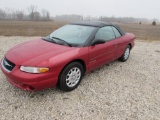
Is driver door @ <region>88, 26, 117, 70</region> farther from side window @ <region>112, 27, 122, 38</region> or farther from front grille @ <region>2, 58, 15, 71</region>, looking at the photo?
front grille @ <region>2, 58, 15, 71</region>

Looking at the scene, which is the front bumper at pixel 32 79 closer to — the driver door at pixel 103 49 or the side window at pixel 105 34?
the driver door at pixel 103 49

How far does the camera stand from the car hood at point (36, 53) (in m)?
2.71

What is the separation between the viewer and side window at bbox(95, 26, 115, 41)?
12.4 feet

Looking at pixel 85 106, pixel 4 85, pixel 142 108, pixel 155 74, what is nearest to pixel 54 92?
pixel 85 106

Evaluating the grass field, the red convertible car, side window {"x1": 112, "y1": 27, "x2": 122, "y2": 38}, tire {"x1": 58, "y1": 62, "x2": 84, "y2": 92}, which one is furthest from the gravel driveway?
the grass field

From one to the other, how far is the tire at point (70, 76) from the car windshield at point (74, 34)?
1.95 ft

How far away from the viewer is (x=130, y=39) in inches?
204

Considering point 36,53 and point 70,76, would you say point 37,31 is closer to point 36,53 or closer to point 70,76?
point 36,53

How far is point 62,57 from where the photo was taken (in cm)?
289

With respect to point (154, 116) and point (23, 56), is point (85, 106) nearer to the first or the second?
point (154, 116)

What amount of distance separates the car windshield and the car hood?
319 millimetres

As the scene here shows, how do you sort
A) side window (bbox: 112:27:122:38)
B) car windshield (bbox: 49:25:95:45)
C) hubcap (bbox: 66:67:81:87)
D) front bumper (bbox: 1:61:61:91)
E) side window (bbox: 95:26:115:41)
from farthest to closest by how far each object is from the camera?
side window (bbox: 112:27:122:38), side window (bbox: 95:26:115:41), car windshield (bbox: 49:25:95:45), hubcap (bbox: 66:67:81:87), front bumper (bbox: 1:61:61:91)

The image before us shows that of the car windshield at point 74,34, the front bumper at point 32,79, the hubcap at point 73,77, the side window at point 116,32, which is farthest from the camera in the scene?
the side window at point 116,32

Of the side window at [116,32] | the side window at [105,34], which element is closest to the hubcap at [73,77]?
the side window at [105,34]
